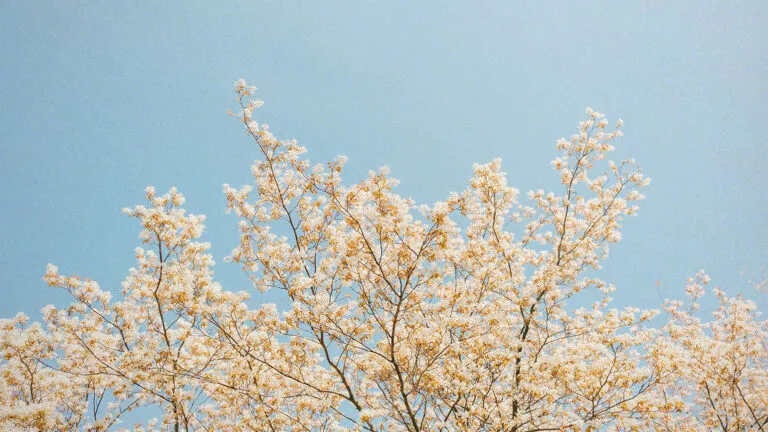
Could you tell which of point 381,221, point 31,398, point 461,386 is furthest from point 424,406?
point 31,398

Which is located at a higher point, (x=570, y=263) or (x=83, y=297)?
(x=570, y=263)

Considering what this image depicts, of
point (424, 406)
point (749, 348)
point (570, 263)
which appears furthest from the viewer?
point (749, 348)

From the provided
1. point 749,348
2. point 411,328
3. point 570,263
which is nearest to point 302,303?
point 411,328

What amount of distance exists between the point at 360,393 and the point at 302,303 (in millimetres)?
2782

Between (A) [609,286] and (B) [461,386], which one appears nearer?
(B) [461,386]

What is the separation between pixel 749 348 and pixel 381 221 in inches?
510

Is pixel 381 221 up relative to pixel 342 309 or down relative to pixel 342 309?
up

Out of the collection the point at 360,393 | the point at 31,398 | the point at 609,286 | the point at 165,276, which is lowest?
the point at 31,398

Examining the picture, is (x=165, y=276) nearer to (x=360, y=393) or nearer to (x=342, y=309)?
(x=342, y=309)

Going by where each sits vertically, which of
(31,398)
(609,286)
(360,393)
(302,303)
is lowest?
(31,398)

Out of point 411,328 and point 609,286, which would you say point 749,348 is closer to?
point 609,286

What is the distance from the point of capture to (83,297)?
8.57 m

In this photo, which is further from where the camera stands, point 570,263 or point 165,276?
point 570,263

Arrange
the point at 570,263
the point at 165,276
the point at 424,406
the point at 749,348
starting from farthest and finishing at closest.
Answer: the point at 749,348 < the point at 570,263 < the point at 165,276 < the point at 424,406
